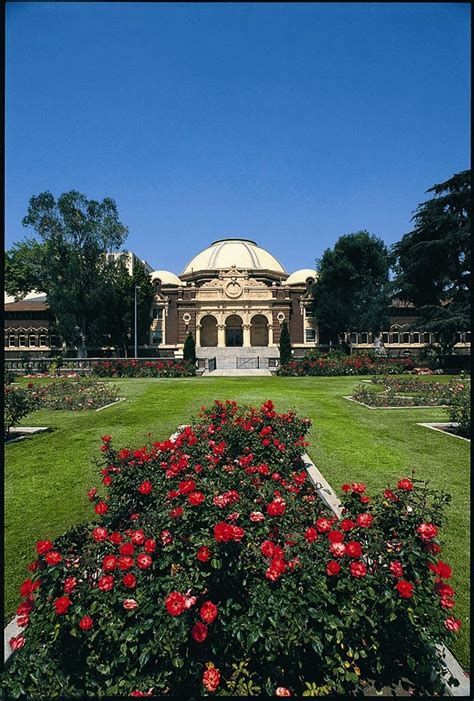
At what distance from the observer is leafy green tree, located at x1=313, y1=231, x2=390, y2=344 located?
43.8m

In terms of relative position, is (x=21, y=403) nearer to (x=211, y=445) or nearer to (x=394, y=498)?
(x=211, y=445)

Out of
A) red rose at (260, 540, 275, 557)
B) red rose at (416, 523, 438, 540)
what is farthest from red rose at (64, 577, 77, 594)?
red rose at (416, 523, 438, 540)

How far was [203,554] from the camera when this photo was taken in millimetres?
2617

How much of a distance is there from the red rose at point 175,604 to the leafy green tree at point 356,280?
4315cm

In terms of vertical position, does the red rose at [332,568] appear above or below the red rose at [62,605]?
above

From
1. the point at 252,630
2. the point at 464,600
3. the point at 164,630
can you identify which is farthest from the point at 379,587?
the point at 464,600

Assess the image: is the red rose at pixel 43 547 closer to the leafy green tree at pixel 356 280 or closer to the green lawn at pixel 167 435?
the green lawn at pixel 167 435

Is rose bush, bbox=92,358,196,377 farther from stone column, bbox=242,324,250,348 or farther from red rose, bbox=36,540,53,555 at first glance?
red rose, bbox=36,540,53,555

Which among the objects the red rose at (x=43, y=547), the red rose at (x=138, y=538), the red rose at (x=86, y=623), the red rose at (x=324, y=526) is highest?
the red rose at (x=43, y=547)

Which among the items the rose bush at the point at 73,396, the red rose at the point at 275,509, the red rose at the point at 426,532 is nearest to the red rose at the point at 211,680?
the red rose at the point at 275,509

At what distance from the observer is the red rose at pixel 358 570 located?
8.69ft

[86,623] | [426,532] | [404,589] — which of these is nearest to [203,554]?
[86,623]

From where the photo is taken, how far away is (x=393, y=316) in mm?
53438

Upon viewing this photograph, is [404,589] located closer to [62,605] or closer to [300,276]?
[62,605]
